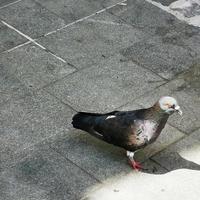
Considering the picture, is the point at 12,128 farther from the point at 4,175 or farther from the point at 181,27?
the point at 181,27

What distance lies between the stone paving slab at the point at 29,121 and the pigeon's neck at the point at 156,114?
135 centimetres

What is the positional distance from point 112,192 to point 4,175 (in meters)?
1.35

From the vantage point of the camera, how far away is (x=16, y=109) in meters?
8.76

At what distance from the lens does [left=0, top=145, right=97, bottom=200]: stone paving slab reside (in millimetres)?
7398

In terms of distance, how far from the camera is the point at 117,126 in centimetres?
770

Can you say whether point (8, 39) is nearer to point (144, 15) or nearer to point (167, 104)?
point (144, 15)

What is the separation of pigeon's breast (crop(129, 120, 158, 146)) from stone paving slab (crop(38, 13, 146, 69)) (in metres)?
2.34

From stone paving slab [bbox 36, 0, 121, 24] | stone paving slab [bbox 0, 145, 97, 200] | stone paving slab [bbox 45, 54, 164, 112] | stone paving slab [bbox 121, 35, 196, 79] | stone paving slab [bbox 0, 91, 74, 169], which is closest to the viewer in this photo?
stone paving slab [bbox 0, 145, 97, 200]

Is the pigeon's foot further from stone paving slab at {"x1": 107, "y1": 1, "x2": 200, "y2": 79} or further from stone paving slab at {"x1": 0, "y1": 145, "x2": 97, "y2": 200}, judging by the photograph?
stone paving slab at {"x1": 107, "y1": 1, "x2": 200, "y2": 79}

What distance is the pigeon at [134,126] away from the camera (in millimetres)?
7566

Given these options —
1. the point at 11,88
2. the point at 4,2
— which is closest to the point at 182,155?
the point at 11,88

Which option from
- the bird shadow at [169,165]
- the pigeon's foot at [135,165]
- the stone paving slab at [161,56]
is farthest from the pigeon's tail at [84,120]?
the stone paving slab at [161,56]

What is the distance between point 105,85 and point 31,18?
2.30 m

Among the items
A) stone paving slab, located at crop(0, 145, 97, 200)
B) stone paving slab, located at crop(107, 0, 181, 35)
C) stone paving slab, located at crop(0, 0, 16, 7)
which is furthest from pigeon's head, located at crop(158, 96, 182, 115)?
stone paving slab, located at crop(0, 0, 16, 7)
